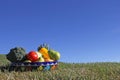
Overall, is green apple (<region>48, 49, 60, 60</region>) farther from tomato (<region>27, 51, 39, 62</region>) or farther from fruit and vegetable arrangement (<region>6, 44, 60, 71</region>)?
tomato (<region>27, 51, 39, 62</region>)

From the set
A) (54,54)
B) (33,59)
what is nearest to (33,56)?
(33,59)

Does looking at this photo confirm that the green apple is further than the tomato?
Yes

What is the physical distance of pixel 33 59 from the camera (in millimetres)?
11031

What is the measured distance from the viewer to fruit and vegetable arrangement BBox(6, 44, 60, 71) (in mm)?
10953

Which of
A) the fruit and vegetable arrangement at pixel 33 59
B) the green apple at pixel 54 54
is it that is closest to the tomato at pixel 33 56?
the fruit and vegetable arrangement at pixel 33 59

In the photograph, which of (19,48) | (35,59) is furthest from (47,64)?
(19,48)

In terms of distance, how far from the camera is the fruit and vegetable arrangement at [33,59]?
1095cm

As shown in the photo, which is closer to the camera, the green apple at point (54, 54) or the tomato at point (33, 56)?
the tomato at point (33, 56)

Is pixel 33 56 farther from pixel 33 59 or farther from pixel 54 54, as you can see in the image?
pixel 54 54

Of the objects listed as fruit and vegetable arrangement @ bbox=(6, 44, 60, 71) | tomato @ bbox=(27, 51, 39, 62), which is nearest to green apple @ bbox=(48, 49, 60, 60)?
fruit and vegetable arrangement @ bbox=(6, 44, 60, 71)

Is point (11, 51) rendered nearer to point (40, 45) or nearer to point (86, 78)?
point (40, 45)

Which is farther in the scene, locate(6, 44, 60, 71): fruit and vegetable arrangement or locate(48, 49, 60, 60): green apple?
locate(48, 49, 60, 60): green apple

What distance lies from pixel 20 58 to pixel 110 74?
141 inches

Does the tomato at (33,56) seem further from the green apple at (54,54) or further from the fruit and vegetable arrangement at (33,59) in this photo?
the green apple at (54,54)
